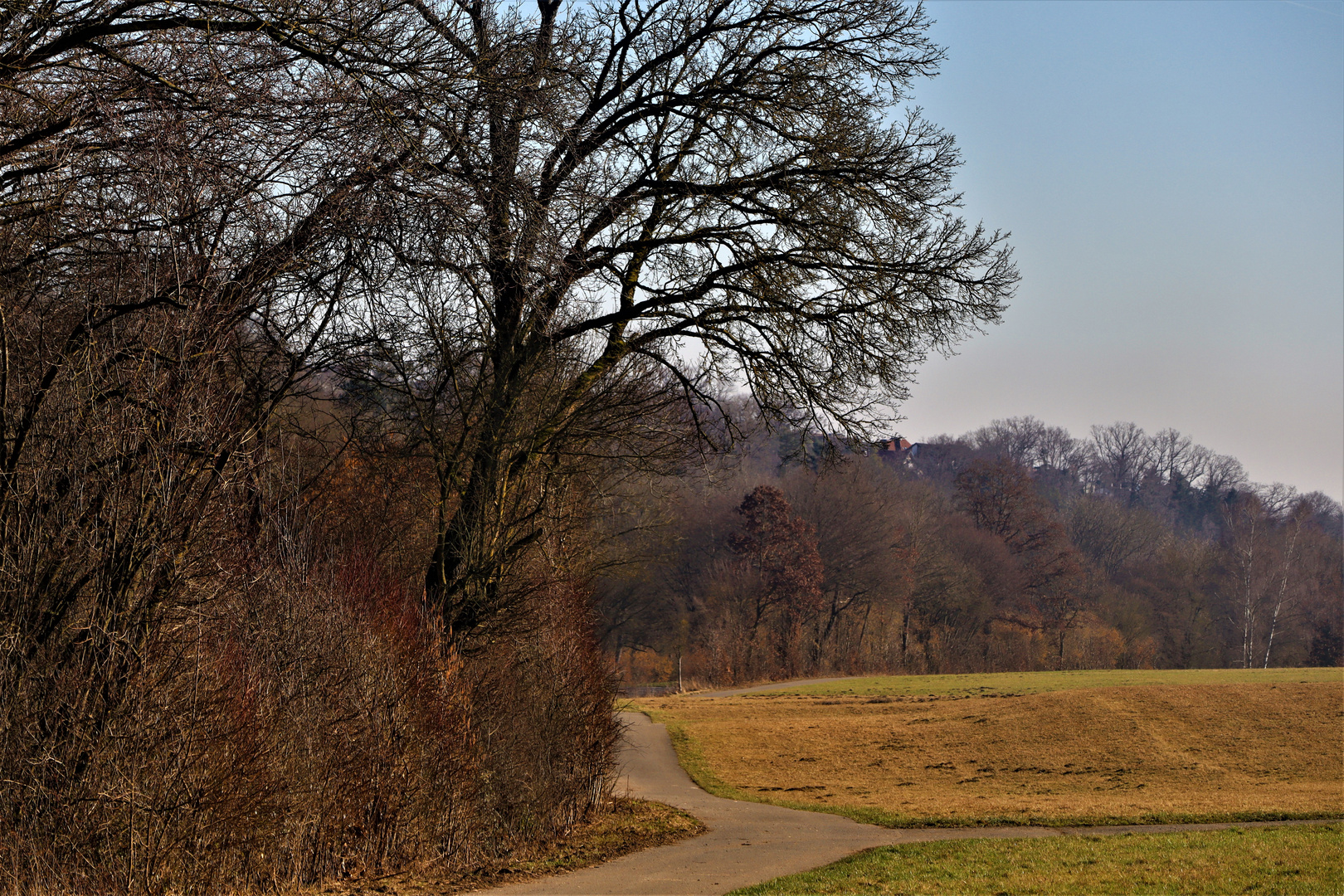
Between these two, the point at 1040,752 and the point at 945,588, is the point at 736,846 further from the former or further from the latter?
the point at 945,588

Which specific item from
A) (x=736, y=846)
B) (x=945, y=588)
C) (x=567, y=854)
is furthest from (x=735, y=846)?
(x=945, y=588)

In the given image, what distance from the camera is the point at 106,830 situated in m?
6.33

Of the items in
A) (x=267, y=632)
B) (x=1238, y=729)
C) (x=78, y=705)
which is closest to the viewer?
(x=78, y=705)

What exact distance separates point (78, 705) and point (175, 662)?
0.60m

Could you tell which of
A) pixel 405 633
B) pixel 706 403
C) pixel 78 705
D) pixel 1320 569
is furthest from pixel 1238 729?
pixel 1320 569

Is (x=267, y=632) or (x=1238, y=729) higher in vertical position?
(x=267, y=632)

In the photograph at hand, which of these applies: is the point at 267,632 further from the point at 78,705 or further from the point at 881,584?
the point at 881,584

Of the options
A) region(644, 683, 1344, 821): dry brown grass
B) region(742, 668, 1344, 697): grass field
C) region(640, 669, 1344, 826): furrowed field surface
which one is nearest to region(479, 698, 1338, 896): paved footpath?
region(640, 669, 1344, 826): furrowed field surface

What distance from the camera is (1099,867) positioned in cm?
1159

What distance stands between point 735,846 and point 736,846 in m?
0.01

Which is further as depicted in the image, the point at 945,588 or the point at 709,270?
the point at 945,588

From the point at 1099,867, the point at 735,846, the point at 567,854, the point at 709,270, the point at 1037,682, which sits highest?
the point at 709,270

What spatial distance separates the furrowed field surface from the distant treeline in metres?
17.1

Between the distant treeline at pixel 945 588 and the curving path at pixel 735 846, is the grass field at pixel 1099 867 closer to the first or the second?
the curving path at pixel 735 846
